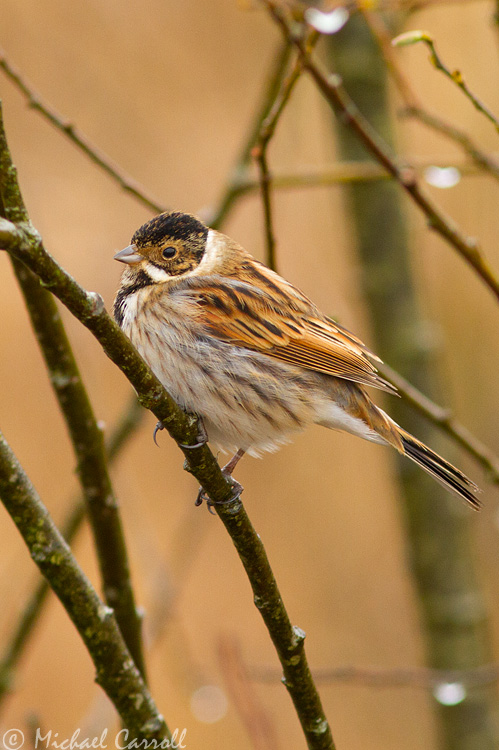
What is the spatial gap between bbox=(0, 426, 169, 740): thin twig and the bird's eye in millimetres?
1524

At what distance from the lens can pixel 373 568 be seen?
869 cm

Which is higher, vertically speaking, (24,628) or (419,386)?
(419,386)

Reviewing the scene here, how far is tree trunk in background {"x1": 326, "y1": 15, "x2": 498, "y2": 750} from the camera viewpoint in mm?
4824

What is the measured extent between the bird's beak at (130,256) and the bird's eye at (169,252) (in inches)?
4.7

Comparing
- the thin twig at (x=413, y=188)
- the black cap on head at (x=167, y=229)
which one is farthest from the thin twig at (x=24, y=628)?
the thin twig at (x=413, y=188)

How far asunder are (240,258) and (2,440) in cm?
186

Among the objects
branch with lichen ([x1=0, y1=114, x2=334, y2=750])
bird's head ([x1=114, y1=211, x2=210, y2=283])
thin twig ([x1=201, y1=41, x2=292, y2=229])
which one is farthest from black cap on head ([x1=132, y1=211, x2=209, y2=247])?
branch with lichen ([x1=0, y1=114, x2=334, y2=750])

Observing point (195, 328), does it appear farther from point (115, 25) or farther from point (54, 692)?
point (115, 25)

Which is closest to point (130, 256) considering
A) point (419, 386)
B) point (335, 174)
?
point (335, 174)

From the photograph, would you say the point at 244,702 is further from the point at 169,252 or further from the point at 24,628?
the point at 169,252

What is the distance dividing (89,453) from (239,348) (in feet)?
2.73

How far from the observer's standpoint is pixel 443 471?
3.58m

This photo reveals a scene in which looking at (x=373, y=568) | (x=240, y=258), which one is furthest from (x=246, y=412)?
(x=373, y=568)

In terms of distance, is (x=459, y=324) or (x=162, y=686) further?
(x=459, y=324)
